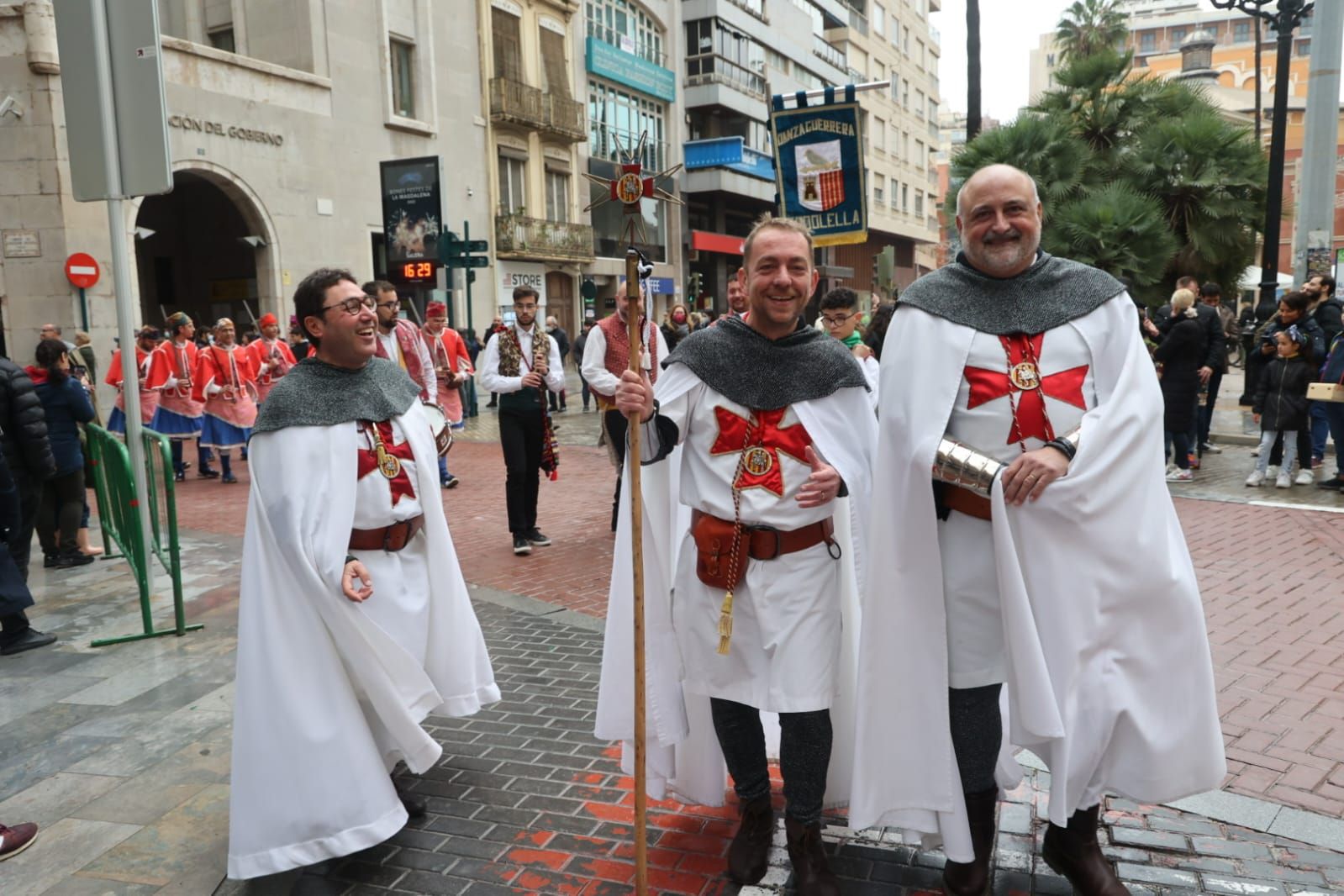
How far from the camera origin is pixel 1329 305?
9977mm

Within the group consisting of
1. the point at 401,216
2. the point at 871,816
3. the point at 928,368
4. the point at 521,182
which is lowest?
the point at 871,816

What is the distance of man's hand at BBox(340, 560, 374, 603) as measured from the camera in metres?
3.20

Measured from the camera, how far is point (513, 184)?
3022 centimetres

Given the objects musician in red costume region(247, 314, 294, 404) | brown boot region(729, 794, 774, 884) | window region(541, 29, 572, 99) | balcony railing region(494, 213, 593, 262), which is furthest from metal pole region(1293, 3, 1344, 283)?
window region(541, 29, 572, 99)

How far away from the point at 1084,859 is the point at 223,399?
443 inches

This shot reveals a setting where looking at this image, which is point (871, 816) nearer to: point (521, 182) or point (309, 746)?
point (309, 746)

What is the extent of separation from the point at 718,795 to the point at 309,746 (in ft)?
4.40

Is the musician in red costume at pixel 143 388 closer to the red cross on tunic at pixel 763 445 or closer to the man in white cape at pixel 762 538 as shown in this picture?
the man in white cape at pixel 762 538

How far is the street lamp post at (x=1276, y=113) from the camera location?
44.5ft

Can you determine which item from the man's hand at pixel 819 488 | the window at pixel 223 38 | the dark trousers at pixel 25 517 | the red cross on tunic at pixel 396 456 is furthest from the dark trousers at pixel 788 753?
the window at pixel 223 38

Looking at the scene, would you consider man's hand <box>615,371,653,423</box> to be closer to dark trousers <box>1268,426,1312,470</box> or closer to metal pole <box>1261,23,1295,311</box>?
dark trousers <box>1268,426,1312,470</box>

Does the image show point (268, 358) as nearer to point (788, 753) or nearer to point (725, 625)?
point (725, 625)

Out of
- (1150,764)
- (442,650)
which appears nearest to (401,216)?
(442,650)

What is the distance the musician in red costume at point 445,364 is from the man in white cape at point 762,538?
7768mm
